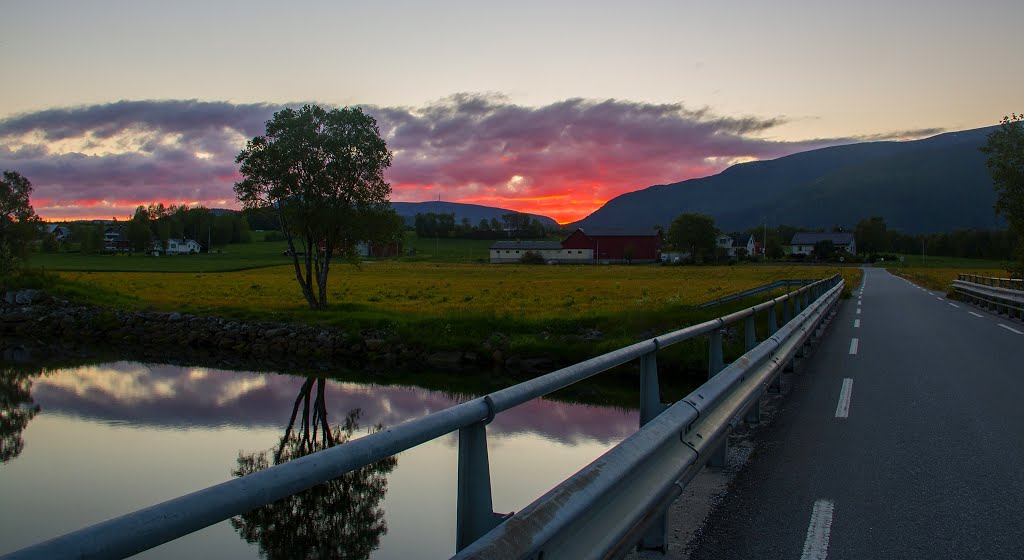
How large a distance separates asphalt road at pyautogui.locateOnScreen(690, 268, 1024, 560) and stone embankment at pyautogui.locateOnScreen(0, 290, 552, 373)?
11.5 metres

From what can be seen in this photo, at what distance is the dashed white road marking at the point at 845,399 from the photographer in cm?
897

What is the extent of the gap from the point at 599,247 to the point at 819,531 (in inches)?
5305

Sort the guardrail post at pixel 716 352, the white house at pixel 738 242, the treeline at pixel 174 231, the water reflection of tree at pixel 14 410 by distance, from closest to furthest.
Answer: the guardrail post at pixel 716 352
the water reflection of tree at pixel 14 410
the treeline at pixel 174 231
the white house at pixel 738 242

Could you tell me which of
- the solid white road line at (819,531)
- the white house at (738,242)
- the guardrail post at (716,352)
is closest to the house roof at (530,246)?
the white house at (738,242)

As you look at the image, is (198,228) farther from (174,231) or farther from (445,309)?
(445,309)

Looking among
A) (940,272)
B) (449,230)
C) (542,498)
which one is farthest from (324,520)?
(449,230)

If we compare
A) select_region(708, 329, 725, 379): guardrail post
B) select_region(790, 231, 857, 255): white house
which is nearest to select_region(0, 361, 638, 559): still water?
select_region(708, 329, 725, 379): guardrail post

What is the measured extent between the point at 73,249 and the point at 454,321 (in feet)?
482

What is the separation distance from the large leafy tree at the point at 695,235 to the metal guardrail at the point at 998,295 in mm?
91420

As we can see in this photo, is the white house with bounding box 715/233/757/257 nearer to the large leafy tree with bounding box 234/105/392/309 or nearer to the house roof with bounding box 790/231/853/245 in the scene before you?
the house roof with bounding box 790/231/853/245

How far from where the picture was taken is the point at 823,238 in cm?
17725

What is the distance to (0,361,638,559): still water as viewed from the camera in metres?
8.67

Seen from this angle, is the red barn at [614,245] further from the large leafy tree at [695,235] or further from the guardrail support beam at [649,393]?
the guardrail support beam at [649,393]

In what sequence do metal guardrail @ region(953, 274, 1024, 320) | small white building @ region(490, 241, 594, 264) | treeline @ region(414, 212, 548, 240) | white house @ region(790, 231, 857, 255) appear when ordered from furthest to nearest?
1. treeline @ region(414, 212, 548, 240)
2. white house @ region(790, 231, 857, 255)
3. small white building @ region(490, 241, 594, 264)
4. metal guardrail @ region(953, 274, 1024, 320)
